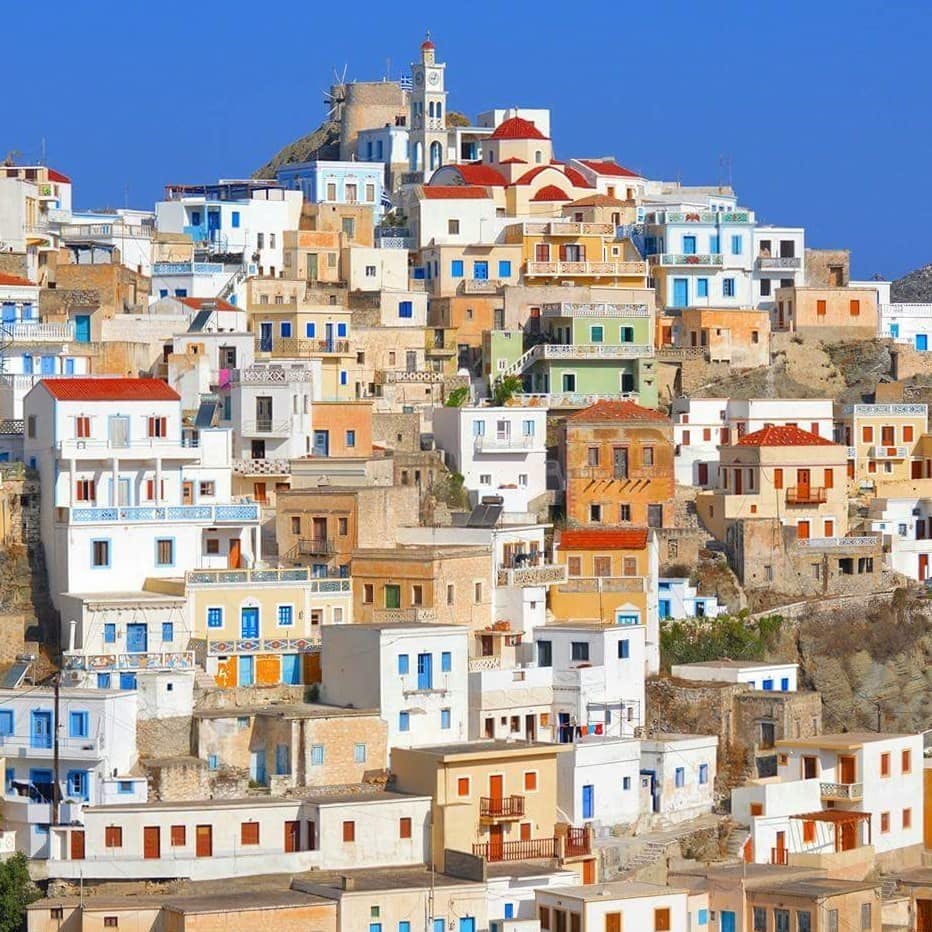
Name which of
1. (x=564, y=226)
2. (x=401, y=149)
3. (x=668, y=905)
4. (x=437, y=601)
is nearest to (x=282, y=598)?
(x=437, y=601)

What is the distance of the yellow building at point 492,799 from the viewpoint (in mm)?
57000

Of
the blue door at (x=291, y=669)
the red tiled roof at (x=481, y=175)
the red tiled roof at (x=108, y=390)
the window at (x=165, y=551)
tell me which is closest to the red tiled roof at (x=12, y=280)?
the red tiled roof at (x=108, y=390)

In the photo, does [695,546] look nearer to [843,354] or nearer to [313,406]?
[313,406]

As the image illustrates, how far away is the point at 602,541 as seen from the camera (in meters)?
68.1

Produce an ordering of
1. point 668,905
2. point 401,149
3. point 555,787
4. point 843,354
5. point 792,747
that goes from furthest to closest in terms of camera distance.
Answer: point 401,149 → point 843,354 → point 792,747 → point 555,787 → point 668,905

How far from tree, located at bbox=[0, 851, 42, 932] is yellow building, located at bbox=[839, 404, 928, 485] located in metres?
28.9

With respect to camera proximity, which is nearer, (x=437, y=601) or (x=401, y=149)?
(x=437, y=601)

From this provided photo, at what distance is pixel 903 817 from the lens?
63.4 meters

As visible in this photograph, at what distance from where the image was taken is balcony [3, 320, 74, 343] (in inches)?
2859

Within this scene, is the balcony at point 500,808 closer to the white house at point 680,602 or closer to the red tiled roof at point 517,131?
the white house at point 680,602

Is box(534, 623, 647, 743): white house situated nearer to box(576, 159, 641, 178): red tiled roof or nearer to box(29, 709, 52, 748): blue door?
box(29, 709, 52, 748): blue door

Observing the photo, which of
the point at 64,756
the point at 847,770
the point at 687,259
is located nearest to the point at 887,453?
the point at 687,259

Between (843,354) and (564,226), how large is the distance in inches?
318

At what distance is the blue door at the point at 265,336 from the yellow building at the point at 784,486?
38.5 feet
